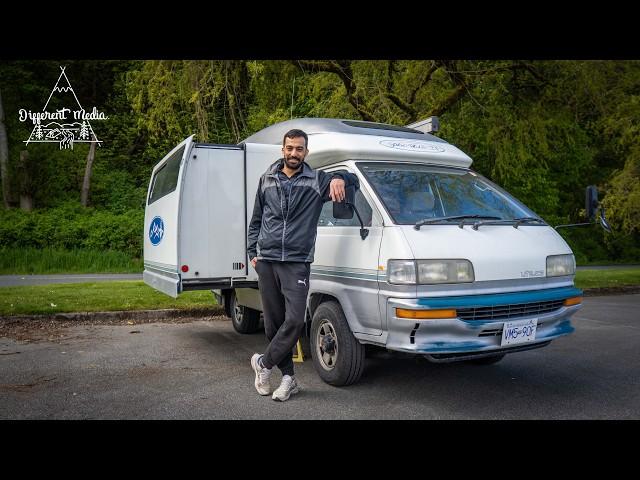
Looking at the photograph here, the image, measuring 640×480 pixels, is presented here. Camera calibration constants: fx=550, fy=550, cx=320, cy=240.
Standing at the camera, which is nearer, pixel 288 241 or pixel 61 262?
pixel 288 241

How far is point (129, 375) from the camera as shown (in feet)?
16.9

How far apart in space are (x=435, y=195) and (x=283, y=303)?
65.4 inches

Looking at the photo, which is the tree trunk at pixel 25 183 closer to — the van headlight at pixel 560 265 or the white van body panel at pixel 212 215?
the white van body panel at pixel 212 215

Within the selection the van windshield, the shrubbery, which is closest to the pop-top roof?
the van windshield

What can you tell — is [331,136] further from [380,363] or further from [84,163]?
[84,163]

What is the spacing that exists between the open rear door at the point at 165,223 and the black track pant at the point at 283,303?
1.52 meters

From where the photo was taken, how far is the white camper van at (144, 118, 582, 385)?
402 centimetres

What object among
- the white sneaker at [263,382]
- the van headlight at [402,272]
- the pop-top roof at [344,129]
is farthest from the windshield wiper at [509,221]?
the white sneaker at [263,382]

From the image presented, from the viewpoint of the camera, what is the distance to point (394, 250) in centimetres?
412

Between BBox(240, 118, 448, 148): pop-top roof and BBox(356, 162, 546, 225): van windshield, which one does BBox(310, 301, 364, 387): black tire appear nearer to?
BBox(356, 162, 546, 225): van windshield

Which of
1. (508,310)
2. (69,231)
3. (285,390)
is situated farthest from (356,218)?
(69,231)

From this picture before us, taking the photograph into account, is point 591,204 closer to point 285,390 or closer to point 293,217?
point 293,217

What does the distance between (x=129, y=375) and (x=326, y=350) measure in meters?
1.90

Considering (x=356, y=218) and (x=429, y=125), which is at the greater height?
(x=429, y=125)
